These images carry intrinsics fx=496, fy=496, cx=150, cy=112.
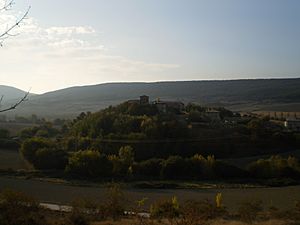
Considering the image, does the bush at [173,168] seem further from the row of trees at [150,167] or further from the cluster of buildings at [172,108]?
the cluster of buildings at [172,108]

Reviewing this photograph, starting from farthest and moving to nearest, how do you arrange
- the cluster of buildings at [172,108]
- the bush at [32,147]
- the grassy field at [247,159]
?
the cluster of buildings at [172,108], the grassy field at [247,159], the bush at [32,147]

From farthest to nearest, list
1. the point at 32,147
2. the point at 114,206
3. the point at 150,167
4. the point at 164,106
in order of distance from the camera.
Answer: the point at 164,106 < the point at 32,147 < the point at 150,167 < the point at 114,206

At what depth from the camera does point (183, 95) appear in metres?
140

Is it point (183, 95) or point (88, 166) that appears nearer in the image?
point (88, 166)

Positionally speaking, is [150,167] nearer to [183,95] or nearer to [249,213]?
[249,213]

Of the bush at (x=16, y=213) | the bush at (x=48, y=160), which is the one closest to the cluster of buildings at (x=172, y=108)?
the bush at (x=48, y=160)

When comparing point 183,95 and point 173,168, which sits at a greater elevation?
point 183,95

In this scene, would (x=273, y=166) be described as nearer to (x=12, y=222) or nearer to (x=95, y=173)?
(x=95, y=173)

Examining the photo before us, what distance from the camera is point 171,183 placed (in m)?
34.2

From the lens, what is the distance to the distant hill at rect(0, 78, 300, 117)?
11821 cm

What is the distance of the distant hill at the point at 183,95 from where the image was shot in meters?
118

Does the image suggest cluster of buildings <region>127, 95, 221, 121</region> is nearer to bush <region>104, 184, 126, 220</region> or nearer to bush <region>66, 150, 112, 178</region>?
bush <region>66, 150, 112, 178</region>

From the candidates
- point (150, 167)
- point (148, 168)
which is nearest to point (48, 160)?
point (148, 168)

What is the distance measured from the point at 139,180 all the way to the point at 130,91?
12361cm
